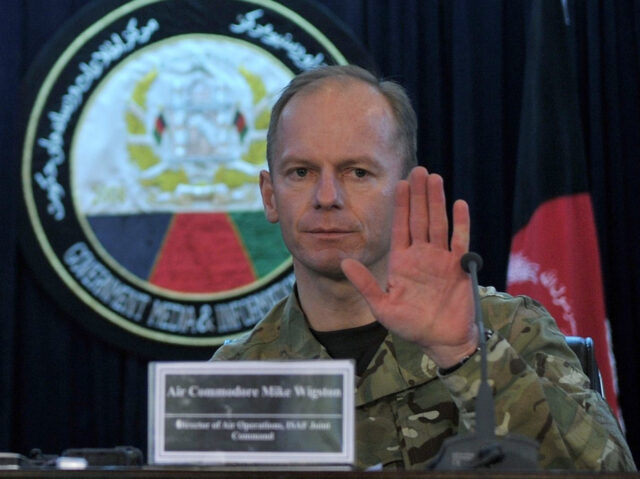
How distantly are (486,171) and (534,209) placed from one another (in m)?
0.24

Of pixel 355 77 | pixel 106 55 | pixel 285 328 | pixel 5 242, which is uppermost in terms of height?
pixel 106 55

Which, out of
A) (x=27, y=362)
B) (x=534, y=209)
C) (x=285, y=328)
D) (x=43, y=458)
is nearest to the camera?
(x=43, y=458)

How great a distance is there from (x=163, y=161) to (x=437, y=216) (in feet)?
7.11

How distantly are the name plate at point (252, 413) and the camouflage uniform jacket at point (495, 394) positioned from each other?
0.25 metres

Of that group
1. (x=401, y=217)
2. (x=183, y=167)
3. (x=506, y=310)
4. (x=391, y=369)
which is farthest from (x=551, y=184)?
(x=401, y=217)

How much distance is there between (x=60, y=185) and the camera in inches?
140

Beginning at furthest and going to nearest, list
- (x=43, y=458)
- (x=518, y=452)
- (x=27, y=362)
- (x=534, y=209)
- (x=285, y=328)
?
(x=27, y=362) → (x=534, y=209) → (x=285, y=328) → (x=43, y=458) → (x=518, y=452)

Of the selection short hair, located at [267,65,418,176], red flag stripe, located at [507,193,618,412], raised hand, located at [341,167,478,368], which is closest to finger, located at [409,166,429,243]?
raised hand, located at [341,167,478,368]

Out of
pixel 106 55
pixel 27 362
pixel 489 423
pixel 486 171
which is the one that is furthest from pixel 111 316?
pixel 489 423

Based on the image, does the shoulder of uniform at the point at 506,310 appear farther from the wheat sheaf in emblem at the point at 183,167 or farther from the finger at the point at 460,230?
the wheat sheaf in emblem at the point at 183,167

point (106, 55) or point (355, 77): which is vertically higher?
point (106, 55)

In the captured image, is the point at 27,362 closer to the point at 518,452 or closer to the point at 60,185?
the point at 60,185

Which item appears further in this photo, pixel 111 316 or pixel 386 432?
pixel 111 316

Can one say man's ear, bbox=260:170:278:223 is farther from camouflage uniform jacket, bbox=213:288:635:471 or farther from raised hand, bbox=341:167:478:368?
raised hand, bbox=341:167:478:368
